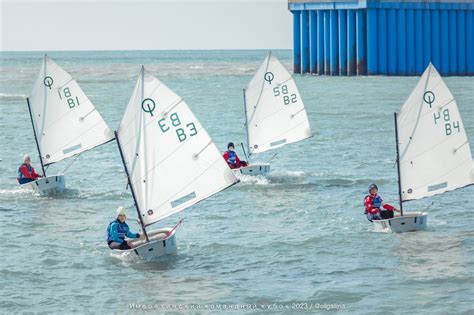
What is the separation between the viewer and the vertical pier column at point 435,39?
342ft

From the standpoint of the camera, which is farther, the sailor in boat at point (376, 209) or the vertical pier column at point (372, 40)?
the vertical pier column at point (372, 40)

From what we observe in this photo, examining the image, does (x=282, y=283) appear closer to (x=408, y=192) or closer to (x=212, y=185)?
(x=212, y=185)

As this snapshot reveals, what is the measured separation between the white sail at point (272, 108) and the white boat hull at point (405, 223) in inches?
525

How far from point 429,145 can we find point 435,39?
74.6m

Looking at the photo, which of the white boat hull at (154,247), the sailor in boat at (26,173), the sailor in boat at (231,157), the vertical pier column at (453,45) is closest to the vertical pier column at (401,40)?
the vertical pier column at (453,45)

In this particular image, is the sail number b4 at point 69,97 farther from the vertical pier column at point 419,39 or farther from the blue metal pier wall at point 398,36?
the vertical pier column at point 419,39

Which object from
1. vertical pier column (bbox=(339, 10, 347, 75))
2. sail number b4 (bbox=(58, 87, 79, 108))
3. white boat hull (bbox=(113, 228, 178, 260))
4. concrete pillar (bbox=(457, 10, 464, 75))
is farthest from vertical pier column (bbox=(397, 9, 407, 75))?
white boat hull (bbox=(113, 228, 178, 260))

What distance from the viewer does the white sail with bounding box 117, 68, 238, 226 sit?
28234 millimetres

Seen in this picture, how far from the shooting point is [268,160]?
49281 millimetres

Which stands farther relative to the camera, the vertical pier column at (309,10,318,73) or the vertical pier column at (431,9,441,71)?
the vertical pier column at (309,10,318,73)

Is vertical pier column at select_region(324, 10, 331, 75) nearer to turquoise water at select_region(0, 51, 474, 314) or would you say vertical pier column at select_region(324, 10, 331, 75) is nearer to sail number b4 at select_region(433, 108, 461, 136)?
turquoise water at select_region(0, 51, 474, 314)

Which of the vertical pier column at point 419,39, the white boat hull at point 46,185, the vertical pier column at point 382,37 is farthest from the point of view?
the vertical pier column at point 419,39

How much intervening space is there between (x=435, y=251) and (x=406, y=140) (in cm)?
406

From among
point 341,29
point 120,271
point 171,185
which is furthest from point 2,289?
point 341,29
